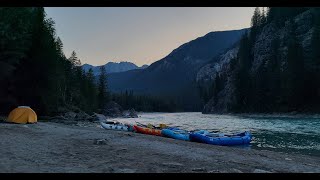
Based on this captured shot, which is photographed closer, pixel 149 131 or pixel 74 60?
pixel 149 131

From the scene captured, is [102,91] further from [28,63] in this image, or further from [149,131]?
[149,131]

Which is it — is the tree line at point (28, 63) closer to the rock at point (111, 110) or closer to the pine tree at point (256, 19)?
the rock at point (111, 110)

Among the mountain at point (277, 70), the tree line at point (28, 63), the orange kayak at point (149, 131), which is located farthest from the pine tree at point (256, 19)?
the orange kayak at point (149, 131)

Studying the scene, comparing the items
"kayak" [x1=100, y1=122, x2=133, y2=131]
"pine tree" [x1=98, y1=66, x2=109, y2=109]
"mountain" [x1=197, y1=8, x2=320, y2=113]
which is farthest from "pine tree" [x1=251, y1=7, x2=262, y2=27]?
"kayak" [x1=100, y1=122, x2=133, y2=131]

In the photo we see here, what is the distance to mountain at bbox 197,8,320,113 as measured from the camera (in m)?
122

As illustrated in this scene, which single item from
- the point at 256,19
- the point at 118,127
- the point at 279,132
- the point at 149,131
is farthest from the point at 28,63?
the point at 256,19

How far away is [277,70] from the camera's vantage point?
137 meters

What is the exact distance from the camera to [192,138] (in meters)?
33.6

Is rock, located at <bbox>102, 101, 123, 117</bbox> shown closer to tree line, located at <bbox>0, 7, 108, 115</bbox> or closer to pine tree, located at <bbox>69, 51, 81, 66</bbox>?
pine tree, located at <bbox>69, 51, 81, 66</bbox>

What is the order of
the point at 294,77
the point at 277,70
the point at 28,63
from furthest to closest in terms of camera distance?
the point at 277,70, the point at 294,77, the point at 28,63

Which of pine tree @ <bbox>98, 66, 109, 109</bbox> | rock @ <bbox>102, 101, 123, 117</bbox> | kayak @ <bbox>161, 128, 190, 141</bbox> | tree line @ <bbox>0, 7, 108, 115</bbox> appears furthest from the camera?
pine tree @ <bbox>98, 66, 109, 109</bbox>

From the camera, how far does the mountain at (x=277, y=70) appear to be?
400ft
